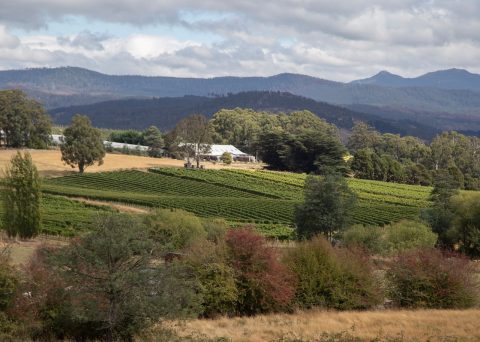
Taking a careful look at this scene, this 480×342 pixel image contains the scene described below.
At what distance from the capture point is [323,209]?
47.4 meters

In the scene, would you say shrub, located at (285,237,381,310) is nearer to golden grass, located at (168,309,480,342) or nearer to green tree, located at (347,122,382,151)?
golden grass, located at (168,309,480,342)

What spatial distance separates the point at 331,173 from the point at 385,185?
4750 centimetres

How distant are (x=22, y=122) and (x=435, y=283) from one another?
86314 mm

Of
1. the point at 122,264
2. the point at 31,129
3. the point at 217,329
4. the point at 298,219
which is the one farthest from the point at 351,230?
the point at 31,129

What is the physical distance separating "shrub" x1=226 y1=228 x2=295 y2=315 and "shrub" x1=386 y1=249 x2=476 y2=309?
18.5 feet

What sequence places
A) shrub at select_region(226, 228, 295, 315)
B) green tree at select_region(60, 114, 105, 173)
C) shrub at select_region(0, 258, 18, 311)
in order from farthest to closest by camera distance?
1. green tree at select_region(60, 114, 105, 173)
2. shrub at select_region(226, 228, 295, 315)
3. shrub at select_region(0, 258, 18, 311)

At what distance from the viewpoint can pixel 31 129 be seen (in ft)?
343

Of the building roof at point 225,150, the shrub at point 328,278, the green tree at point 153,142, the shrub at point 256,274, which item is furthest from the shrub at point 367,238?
the building roof at point 225,150

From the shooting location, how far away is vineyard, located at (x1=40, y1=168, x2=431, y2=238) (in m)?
63.1

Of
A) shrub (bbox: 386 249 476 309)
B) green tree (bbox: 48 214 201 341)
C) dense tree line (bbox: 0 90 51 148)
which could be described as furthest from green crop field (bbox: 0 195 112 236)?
dense tree line (bbox: 0 90 51 148)

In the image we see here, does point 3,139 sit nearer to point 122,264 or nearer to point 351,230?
point 351,230

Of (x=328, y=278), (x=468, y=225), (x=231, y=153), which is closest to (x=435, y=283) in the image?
(x=328, y=278)

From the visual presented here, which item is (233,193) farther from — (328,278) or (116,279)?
(116,279)

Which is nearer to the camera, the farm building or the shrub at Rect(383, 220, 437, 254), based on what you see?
the shrub at Rect(383, 220, 437, 254)
